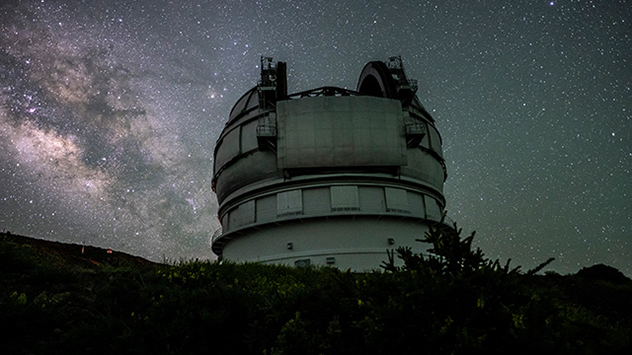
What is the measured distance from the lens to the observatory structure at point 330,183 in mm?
20250

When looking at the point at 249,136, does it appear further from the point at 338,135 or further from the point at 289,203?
the point at 338,135

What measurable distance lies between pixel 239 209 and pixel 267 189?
250 cm

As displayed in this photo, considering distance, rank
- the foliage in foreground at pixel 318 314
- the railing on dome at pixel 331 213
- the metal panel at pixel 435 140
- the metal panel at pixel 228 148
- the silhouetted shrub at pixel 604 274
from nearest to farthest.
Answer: the foliage in foreground at pixel 318 314, the silhouetted shrub at pixel 604 274, the railing on dome at pixel 331 213, the metal panel at pixel 228 148, the metal panel at pixel 435 140

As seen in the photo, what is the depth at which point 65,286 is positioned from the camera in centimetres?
746

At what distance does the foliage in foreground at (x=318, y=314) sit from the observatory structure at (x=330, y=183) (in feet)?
40.1

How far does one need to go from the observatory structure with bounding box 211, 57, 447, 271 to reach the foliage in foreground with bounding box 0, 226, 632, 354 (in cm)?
1222

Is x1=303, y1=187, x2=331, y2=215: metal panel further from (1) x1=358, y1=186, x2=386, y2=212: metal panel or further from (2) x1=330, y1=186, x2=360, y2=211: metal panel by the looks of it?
(1) x1=358, y1=186, x2=386, y2=212: metal panel

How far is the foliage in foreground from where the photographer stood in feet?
12.3

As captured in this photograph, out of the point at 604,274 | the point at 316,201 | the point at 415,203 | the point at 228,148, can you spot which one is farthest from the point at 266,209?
the point at 604,274

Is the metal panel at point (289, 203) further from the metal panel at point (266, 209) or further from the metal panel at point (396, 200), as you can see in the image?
the metal panel at point (396, 200)

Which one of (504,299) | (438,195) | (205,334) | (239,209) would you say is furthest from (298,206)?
(504,299)

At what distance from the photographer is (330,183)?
20.8 m

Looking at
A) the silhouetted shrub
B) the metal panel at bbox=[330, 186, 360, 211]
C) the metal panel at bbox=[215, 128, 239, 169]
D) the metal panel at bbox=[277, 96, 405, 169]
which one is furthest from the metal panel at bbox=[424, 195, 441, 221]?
the metal panel at bbox=[215, 128, 239, 169]

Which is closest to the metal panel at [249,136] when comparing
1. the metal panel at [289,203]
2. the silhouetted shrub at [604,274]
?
the metal panel at [289,203]
